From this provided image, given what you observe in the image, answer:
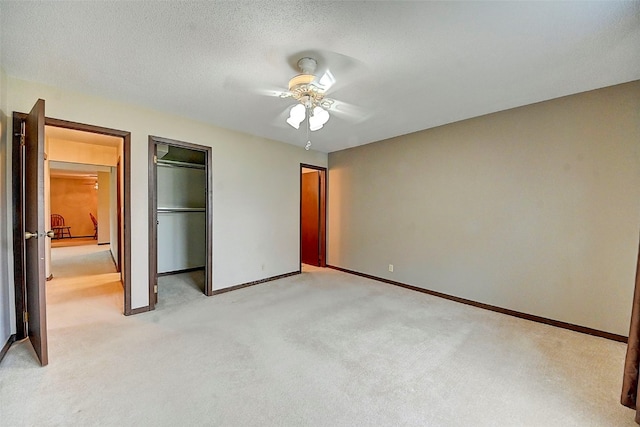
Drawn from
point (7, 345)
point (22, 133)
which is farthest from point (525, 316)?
point (22, 133)

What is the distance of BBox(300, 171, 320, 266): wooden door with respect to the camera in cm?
583

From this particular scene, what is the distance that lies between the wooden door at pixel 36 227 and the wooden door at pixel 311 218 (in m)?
4.22

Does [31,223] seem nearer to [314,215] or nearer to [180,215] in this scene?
[180,215]

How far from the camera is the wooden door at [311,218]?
583 centimetres

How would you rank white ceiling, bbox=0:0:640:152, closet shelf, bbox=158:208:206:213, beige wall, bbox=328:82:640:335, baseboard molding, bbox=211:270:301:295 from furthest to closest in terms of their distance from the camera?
closet shelf, bbox=158:208:206:213 < baseboard molding, bbox=211:270:301:295 < beige wall, bbox=328:82:640:335 < white ceiling, bbox=0:0:640:152

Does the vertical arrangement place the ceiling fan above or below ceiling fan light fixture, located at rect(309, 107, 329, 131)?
above

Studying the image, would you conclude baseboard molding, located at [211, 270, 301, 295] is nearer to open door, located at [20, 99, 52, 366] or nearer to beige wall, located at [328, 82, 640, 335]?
beige wall, located at [328, 82, 640, 335]

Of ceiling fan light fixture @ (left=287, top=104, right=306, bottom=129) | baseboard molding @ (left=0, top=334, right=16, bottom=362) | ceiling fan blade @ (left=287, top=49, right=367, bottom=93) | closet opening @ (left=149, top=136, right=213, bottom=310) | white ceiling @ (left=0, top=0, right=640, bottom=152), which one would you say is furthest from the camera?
closet opening @ (left=149, top=136, right=213, bottom=310)

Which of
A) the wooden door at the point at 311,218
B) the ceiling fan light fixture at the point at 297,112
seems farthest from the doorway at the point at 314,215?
the ceiling fan light fixture at the point at 297,112

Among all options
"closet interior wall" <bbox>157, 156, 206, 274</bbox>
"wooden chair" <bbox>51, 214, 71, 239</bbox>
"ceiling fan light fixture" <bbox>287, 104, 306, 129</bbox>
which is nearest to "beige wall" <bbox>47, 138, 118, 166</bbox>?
"closet interior wall" <bbox>157, 156, 206, 274</bbox>

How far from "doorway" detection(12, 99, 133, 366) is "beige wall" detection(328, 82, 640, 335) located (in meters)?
4.14

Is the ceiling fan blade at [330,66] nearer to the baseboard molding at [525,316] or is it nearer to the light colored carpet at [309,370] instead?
the light colored carpet at [309,370]

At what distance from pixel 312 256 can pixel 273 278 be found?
1.48 m

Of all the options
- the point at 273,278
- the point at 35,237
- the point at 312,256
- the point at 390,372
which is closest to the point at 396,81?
the point at 390,372
